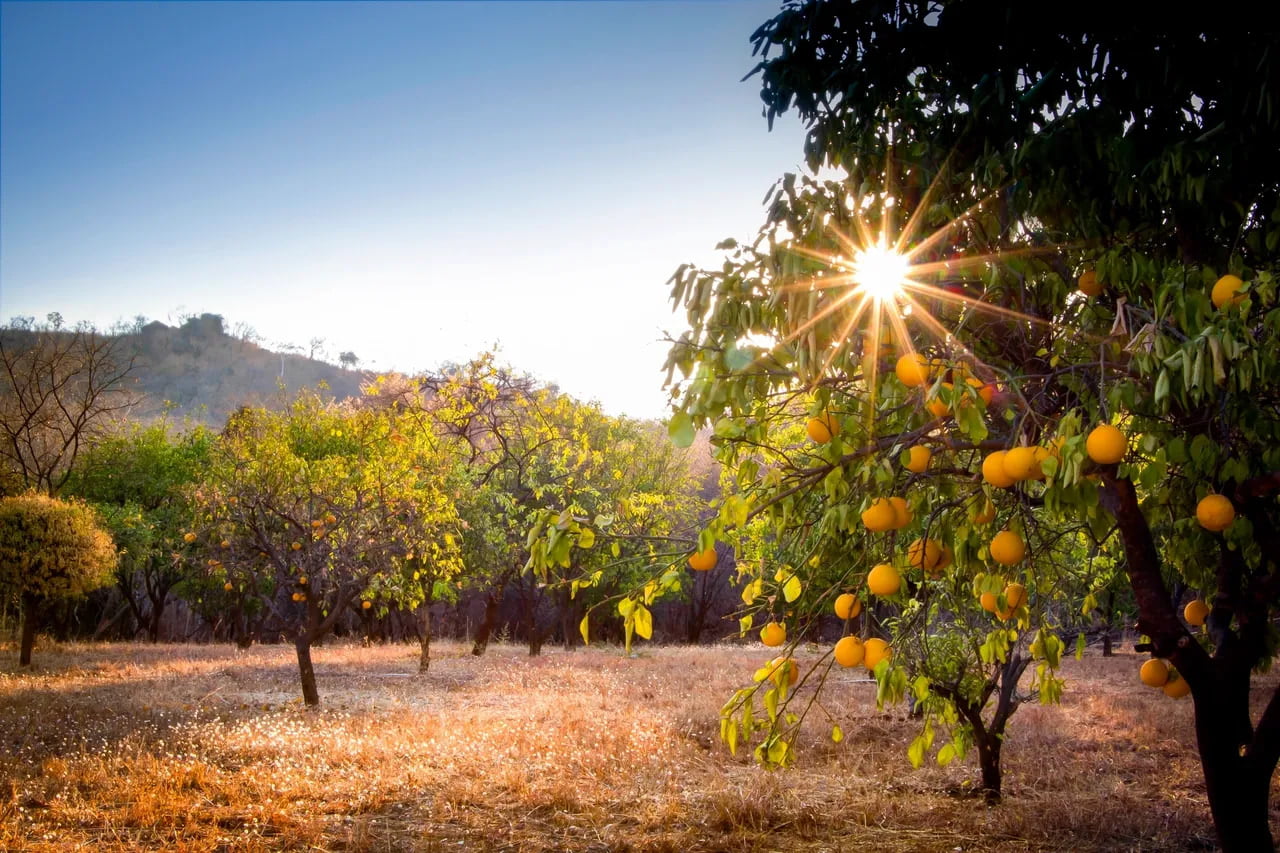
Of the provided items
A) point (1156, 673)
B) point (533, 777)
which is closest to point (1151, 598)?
point (1156, 673)

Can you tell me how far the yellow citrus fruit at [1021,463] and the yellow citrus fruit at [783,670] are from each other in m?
0.86

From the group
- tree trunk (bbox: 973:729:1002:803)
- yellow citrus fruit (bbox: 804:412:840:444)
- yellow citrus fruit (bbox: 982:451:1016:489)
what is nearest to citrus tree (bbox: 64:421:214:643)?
tree trunk (bbox: 973:729:1002:803)

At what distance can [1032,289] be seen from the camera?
10.8ft

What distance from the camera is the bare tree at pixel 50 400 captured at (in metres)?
21.9

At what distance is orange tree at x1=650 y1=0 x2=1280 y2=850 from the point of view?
7.09 feet

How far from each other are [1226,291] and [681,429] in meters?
1.59

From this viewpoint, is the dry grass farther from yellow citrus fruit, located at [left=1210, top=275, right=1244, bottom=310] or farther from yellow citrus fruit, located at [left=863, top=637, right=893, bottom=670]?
yellow citrus fruit, located at [left=1210, top=275, right=1244, bottom=310]

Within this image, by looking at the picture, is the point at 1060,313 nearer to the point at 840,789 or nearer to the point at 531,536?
the point at 531,536

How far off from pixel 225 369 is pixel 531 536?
9172cm

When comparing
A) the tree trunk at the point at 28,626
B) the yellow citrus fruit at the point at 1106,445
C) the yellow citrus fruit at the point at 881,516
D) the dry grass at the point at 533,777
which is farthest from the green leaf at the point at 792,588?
the tree trunk at the point at 28,626

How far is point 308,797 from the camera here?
244 inches

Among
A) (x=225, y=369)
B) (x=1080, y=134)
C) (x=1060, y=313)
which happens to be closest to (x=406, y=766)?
(x=1060, y=313)

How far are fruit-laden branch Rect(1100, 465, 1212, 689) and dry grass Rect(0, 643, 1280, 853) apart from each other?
9.53 ft

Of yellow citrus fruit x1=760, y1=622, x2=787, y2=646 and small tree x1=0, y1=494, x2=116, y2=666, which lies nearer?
yellow citrus fruit x1=760, y1=622, x2=787, y2=646
